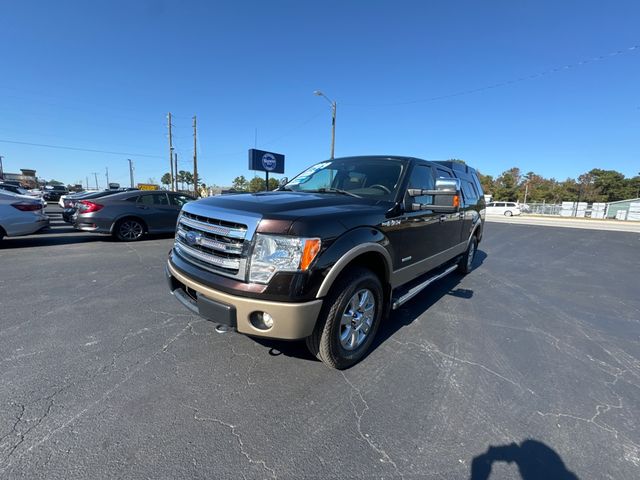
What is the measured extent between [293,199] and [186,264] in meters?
1.14

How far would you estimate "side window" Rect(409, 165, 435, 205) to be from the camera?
3.66 metres

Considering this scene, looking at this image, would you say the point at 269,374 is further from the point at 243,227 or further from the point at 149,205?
the point at 149,205

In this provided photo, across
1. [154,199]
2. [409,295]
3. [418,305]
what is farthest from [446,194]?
[154,199]

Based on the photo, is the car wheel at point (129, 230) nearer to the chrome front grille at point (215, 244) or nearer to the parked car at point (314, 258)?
the parked car at point (314, 258)

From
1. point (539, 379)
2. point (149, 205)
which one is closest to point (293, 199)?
point (539, 379)

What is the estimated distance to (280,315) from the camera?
2.20 metres

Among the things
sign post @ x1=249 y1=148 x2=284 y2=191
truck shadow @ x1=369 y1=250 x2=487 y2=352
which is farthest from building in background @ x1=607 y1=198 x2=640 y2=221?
truck shadow @ x1=369 y1=250 x2=487 y2=352

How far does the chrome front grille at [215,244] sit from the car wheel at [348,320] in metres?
0.77

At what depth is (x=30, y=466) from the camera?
5.64 feet

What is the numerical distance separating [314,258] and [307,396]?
1.11m

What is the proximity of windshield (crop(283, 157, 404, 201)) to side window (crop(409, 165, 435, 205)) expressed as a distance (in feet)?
0.65

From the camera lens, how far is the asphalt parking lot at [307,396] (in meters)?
1.84

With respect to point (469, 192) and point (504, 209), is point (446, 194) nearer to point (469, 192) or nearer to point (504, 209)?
point (469, 192)

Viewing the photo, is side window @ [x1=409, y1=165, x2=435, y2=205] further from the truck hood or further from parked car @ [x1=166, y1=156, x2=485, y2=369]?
the truck hood
